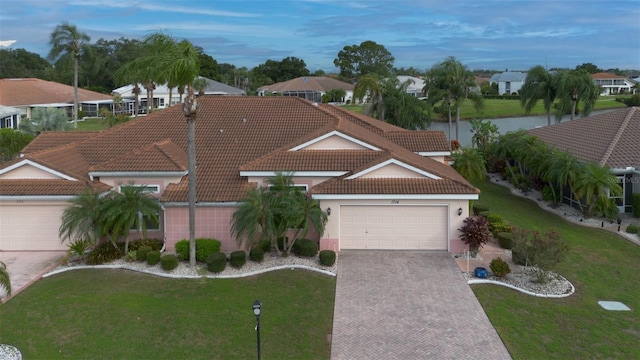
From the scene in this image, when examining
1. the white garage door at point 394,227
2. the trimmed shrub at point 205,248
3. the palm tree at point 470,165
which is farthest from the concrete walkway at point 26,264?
the palm tree at point 470,165

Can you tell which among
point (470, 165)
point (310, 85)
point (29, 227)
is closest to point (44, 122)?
point (29, 227)

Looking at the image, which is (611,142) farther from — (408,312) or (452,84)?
(408,312)

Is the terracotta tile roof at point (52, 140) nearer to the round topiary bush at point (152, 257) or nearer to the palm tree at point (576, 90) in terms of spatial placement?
the round topiary bush at point (152, 257)

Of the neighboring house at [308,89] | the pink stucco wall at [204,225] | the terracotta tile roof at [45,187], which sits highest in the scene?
the neighboring house at [308,89]

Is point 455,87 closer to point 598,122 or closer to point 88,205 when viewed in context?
point 598,122

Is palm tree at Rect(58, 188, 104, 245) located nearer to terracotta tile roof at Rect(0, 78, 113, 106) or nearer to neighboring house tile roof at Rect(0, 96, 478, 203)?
neighboring house tile roof at Rect(0, 96, 478, 203)

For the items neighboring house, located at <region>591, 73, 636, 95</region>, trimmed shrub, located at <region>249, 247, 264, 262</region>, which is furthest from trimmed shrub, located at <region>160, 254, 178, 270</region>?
neighboring house, located at <region>591, 73, 636, 95</region>

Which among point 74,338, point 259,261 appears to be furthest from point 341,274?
point 74,338
